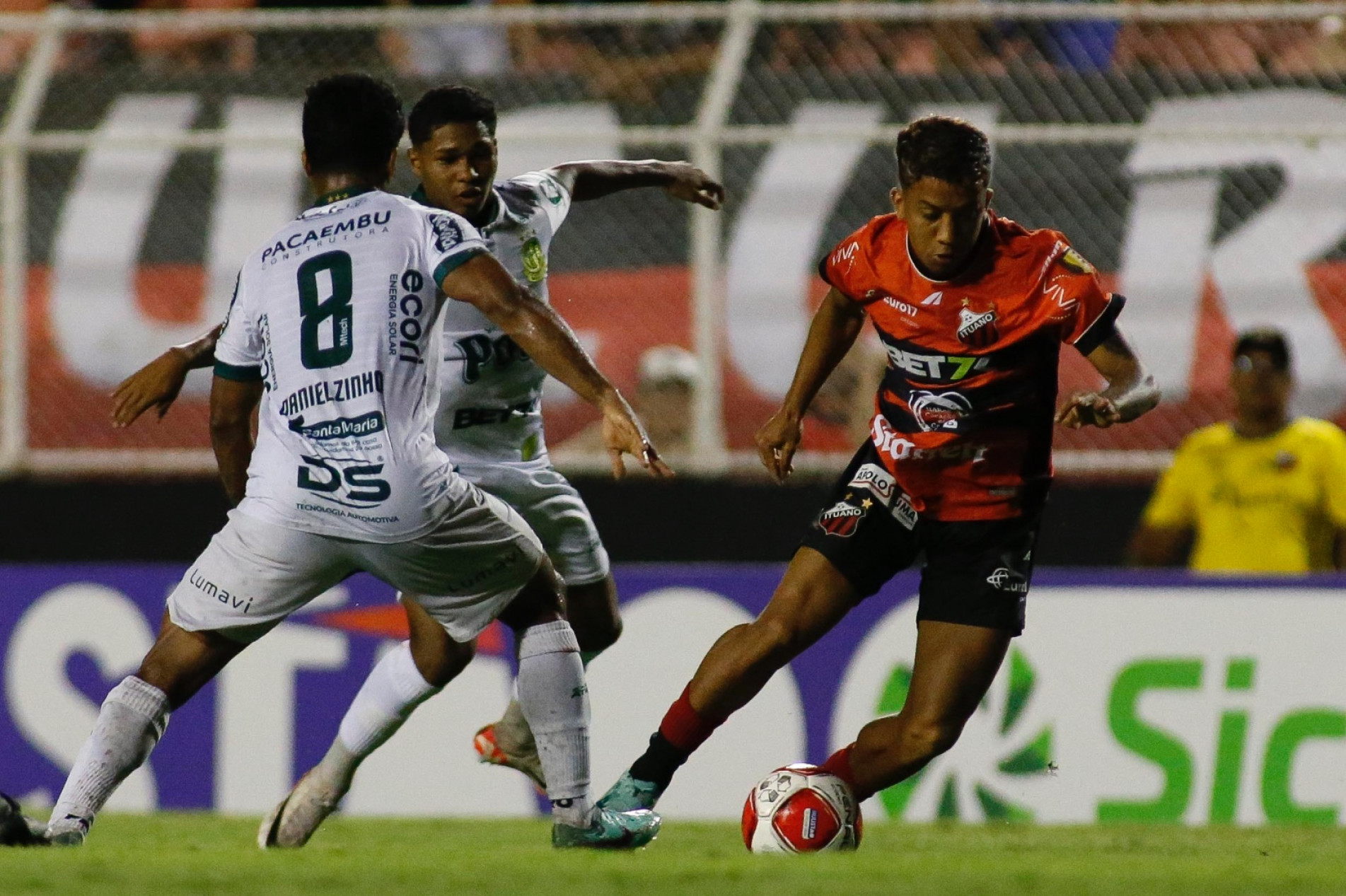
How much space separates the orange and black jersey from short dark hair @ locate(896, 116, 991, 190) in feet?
1.07

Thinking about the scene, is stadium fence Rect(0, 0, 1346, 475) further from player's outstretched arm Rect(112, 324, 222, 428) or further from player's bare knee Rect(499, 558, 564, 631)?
player's outstretched arm Rect(112, 324, 222, 428)

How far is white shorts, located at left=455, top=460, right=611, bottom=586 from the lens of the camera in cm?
623

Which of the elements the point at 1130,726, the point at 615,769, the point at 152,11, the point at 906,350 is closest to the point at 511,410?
the point at 906,350

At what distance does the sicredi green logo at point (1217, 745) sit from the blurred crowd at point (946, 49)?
2.98 metres

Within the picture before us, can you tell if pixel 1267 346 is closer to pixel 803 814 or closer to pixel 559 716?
pixel 803 814

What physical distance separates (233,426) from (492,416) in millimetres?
1049

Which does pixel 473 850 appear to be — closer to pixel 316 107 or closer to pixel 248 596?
pixel 248 596

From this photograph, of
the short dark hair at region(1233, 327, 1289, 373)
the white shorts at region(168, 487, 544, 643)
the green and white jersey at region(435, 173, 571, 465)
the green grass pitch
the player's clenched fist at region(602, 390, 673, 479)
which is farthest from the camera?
the short dark hair at region(1233, 327, 1289, 373)

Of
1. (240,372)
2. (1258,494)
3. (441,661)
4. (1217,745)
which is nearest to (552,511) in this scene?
(441,661)

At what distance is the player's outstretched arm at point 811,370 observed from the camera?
5629 mm

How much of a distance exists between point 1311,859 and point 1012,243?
1880mm

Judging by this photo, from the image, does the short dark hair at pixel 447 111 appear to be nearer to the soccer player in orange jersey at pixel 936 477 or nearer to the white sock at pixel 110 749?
the soccer player in orange jersey at pixel 936 477

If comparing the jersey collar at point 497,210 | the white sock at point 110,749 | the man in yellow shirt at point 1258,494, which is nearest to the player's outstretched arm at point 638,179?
the jersey collar at point 497,210

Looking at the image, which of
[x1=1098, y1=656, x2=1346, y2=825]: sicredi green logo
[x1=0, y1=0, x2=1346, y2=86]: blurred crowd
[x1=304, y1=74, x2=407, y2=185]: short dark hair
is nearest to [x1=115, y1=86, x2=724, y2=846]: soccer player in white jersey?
[x1=304, y1=74, x2=407, y2=185]: short dark hair
